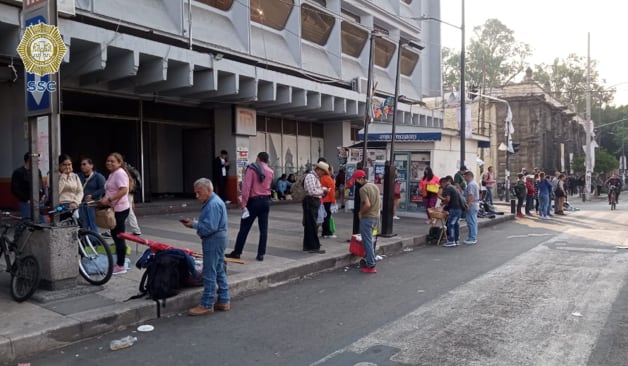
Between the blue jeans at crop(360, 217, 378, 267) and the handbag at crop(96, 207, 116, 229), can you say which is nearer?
the handbag at crop(96, 207, 116, 229)

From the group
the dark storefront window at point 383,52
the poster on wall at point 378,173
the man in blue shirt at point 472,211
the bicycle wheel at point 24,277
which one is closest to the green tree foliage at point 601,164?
the dark storefront window at point 383,52

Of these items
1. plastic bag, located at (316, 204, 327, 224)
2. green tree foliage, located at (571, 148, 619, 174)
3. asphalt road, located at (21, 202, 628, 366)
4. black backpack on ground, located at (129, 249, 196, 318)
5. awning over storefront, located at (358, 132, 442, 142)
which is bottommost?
asphalt road, located at (21, 202, 628, 366)

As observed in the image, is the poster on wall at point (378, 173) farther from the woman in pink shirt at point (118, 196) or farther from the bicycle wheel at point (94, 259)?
the bicycle wheel at point (94, 259)

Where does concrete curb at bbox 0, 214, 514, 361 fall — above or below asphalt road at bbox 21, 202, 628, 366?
above

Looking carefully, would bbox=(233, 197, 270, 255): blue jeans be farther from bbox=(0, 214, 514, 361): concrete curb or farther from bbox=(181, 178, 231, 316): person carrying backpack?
bbox=(181, 178, 231, 316): person carrying backpack

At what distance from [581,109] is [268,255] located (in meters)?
76.4

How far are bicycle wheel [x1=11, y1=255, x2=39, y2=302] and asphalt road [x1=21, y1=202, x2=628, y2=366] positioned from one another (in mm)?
1359

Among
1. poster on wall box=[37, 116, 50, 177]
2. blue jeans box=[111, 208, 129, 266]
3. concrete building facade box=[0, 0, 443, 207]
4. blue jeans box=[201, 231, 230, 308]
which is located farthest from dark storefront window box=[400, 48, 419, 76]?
blue jeans box=[201, 231, 230, 308]

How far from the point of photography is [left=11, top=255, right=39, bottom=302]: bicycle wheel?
20.3 feet

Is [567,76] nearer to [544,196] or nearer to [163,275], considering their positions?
[544,196]

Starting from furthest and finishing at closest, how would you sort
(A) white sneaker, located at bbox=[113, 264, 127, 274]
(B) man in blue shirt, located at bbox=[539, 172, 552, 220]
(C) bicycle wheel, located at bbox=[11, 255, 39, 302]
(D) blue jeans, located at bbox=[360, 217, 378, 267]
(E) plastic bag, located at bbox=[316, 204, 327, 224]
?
(B) man in blue shirt, located at bbox=[539, 172, 552, 220] → (E) plastic bag, located at bbox=[316, 204, 327, 224] → (D) blue jeans, located at bbox=[360, 217, 378, 267] → (A) white sneaker, located at bbox=[113, 264, 127, 274] → (C) bicycle wheel, located at bbox=[11, 255, 39, 302]

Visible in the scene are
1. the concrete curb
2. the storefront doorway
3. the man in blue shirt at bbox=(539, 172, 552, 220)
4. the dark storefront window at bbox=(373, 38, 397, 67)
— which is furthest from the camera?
the dark storefront window at bbox=(373, 38, 397, 67)

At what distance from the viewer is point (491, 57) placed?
194ft

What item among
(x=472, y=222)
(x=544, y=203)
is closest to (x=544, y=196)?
(x=544, y=203)
